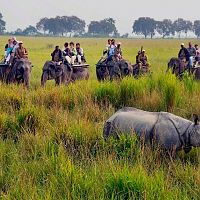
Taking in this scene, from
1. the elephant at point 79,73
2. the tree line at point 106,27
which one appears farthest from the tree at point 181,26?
the elephant at point 79,73

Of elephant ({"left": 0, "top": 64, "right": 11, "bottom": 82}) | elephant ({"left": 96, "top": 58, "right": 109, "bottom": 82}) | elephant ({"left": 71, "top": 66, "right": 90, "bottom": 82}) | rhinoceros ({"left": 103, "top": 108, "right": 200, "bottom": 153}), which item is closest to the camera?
rhinoceros ({"left": 103, "top": 108, "right": 200, "bottom": 153})

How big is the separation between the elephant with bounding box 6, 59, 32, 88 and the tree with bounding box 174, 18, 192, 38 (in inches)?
4868

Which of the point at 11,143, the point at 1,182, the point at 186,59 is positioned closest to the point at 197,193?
the point at 1,182

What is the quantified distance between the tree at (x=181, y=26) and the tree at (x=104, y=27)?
19.4 metres

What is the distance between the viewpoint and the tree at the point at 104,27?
130 m

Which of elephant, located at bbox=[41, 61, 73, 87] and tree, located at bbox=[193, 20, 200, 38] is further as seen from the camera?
tree, located at bbox=[193, 20, 200, 38]

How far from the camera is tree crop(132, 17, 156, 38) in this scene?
128 metres

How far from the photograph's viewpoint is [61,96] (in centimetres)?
883

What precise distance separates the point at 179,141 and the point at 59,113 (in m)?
2.60

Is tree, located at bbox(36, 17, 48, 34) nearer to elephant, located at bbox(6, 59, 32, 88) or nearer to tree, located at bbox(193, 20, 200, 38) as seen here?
tree, located at bbox(193, 20, 200, 38)

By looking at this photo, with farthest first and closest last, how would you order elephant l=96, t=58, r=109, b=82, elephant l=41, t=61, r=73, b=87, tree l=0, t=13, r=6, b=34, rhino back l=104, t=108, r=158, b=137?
tree l=0, t=13, r=6, b=34 → elephant l=96, t=58, r=109, b=82 → elephant l=41, t=61, r=73, b=87 → rhino back l=104, t=108, r=158, b=137

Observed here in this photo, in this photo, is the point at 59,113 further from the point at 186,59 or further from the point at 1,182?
the point at 186,59

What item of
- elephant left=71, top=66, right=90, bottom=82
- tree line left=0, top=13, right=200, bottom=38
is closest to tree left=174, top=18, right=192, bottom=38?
tree line left=0, top=13, right=200, bottom=38

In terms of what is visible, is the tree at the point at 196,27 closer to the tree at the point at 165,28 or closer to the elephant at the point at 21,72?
the tree at the point at 165,28
